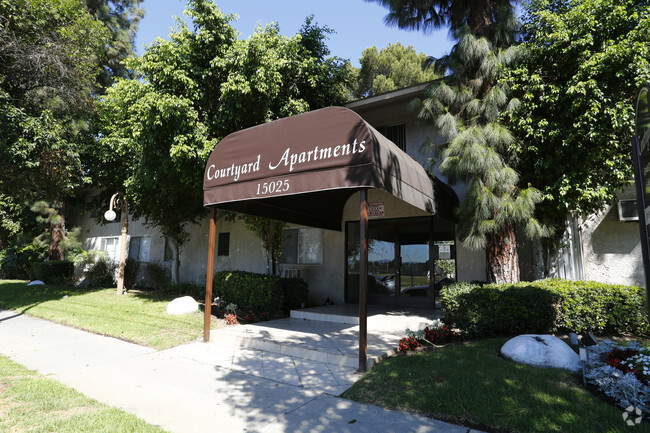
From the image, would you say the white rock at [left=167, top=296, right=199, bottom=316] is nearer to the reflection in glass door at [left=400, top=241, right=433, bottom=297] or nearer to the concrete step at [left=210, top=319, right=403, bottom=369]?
the concrete step at [left=210, top=319, right=403, bottom=369]

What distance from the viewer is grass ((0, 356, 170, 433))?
321cm

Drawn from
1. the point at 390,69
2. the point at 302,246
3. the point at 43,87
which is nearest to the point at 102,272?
the point at 43,87

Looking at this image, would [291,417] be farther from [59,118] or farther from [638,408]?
[59,118]

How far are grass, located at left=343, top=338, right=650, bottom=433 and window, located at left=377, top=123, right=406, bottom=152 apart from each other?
6891 mm

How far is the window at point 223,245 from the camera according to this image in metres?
14.4

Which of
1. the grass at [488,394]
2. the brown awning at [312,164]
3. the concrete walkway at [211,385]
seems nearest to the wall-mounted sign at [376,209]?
the brown awning at [312,164]

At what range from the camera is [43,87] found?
1139cm

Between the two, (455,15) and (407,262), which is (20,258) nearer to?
(407,262)

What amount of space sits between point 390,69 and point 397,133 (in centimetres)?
1655

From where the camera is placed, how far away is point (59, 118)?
40.8ft

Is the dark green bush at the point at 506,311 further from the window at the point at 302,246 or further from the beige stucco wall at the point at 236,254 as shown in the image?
the window at the point at 302,246

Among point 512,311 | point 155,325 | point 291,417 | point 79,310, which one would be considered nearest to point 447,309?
point 512,311

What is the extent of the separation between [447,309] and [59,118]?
14.3 metres

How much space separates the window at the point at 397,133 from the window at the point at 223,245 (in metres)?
7.74
